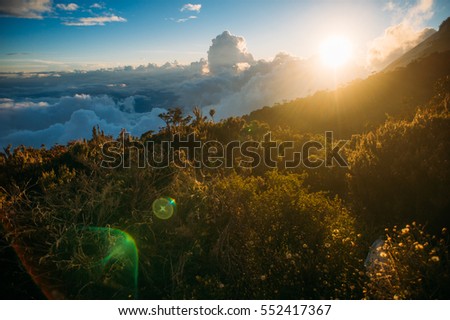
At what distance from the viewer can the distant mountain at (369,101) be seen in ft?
62.8

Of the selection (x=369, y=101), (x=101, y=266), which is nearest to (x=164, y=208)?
(x=101, y=266)

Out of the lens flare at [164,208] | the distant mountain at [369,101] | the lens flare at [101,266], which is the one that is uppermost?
the distant mountain at [369,101]

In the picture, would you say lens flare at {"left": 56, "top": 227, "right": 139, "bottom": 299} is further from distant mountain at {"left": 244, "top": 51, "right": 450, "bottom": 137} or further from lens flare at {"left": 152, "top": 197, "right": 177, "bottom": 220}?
distant mountain at {"left": 244, "top": 51, "right": 450, "bottom": 137}

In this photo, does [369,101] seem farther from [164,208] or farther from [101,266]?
[101,266]

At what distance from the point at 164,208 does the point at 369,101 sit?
70.5 ft

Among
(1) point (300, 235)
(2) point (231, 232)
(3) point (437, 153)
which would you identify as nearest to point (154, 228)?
(2) point (231, 232)

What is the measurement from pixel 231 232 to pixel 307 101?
81.1 feet

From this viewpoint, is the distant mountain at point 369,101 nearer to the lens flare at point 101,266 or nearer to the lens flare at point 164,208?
the lens flare at point 164,208

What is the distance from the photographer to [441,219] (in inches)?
192

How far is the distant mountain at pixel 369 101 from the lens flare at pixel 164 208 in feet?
49.3

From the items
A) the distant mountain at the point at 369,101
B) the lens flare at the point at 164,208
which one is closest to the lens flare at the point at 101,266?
the lens flare at the point at 164,208

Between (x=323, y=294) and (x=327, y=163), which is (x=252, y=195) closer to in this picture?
(x=323, y=294)

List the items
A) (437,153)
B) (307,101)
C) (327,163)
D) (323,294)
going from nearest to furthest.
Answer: (323,294), (437,153), (327,163), (307,101)

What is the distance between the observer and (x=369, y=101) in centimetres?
2209
